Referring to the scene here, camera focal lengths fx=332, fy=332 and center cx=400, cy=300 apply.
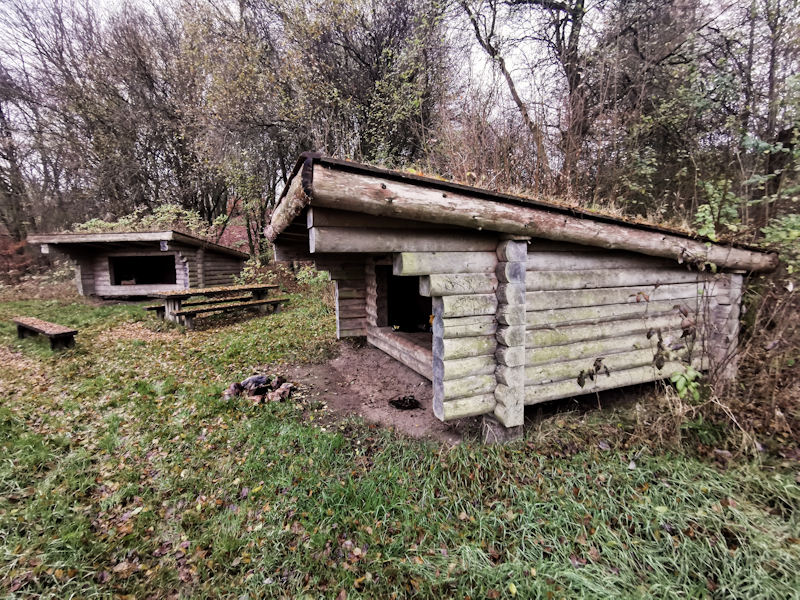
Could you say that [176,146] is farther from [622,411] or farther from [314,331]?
[622,411]

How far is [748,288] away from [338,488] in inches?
225

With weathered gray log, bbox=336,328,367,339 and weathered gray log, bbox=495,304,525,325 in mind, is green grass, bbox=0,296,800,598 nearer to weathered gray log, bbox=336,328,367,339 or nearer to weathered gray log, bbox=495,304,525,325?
weathered gray log, bbox=495,304,525,325

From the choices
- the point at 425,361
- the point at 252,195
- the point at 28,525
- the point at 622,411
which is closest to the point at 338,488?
the point at 425,361

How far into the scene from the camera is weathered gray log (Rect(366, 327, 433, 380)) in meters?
4.37

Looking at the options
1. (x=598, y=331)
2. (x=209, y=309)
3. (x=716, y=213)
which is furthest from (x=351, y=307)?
(x=716, y=213)

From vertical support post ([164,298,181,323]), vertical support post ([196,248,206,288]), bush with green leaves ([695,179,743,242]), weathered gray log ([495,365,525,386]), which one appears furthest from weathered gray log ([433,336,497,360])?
vertical support post ([196,248,206,288])

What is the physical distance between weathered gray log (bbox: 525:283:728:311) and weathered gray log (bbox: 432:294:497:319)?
15.8 inches

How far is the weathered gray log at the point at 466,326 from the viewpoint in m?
3.10

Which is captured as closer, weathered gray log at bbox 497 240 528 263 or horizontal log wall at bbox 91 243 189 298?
weathered gray log at bbox 497 240 528 263

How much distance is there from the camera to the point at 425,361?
4332mm

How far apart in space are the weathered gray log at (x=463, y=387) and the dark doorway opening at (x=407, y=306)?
3.53 m

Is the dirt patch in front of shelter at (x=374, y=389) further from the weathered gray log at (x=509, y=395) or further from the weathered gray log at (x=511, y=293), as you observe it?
the weathered gray log at (x=511, y=293)

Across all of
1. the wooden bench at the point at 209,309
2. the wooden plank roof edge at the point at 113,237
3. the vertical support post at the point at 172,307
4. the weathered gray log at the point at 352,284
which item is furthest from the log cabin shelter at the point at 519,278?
the wooden plank roof edge at the point at 113,237

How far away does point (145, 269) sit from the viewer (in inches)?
586
